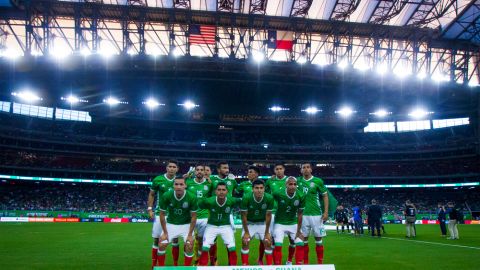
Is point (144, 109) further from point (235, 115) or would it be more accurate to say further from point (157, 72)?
point (157, 72)

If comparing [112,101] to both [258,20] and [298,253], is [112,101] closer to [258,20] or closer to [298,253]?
[258,20]

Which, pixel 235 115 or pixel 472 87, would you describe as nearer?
pixel 472 87

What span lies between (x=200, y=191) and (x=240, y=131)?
63261 mm

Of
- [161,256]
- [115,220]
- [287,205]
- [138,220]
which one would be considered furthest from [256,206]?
[115,220]

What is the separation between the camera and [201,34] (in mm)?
39750

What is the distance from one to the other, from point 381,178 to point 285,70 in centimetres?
3296

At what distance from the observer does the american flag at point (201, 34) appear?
129 feet

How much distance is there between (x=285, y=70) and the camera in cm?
4359

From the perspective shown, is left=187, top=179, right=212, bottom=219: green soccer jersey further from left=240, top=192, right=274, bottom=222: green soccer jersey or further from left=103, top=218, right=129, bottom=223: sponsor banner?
left=103, top=218, right=129, bottom=223: sponsor banner

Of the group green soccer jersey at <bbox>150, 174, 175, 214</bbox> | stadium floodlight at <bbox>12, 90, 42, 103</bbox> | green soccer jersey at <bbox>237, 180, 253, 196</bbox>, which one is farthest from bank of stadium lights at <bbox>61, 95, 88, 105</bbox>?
Answer: green soccer jersey at <bbox>237, 180, 253, 196</bbox>

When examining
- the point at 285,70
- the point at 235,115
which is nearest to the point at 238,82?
the point at 285,70

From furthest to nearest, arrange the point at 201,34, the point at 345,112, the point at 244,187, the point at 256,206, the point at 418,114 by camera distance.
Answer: the point at 418,114 → the point at 345,112 → the point at 201,34 → the point at 244,187 → the point at 256,206

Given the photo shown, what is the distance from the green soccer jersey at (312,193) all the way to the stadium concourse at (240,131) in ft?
0.14

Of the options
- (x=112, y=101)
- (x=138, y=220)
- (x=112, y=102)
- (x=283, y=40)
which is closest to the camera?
(x=283, y=40)
